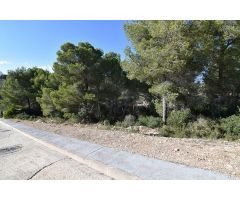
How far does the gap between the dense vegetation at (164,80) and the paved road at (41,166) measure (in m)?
5.88

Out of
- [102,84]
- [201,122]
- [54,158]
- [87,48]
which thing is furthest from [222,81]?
[54,158]

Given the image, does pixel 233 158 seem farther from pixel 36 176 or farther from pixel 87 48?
pixel 87 48

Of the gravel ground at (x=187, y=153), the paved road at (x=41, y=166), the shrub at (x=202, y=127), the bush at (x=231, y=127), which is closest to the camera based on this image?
the gravel ground at (x=187, y=153)

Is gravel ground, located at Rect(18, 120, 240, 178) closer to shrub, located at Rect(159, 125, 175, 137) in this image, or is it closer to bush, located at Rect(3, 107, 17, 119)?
shrub, located at Rect(159, 125, 175, 137)

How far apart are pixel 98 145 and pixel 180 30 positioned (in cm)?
782

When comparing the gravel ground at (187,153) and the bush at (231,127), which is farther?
the bush at (231,127)

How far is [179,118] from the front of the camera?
12078 millimetres

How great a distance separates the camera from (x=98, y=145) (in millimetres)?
6094

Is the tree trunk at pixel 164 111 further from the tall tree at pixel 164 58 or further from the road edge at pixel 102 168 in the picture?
the road edge at pixel 102 168

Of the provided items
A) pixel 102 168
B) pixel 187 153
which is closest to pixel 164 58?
pixel 187 153

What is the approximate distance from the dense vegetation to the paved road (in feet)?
19.3

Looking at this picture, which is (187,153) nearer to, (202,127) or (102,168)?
(102,168)

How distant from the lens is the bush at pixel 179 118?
39.2 feet

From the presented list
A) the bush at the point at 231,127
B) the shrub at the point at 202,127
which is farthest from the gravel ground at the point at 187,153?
the bush at the point at 231,127
